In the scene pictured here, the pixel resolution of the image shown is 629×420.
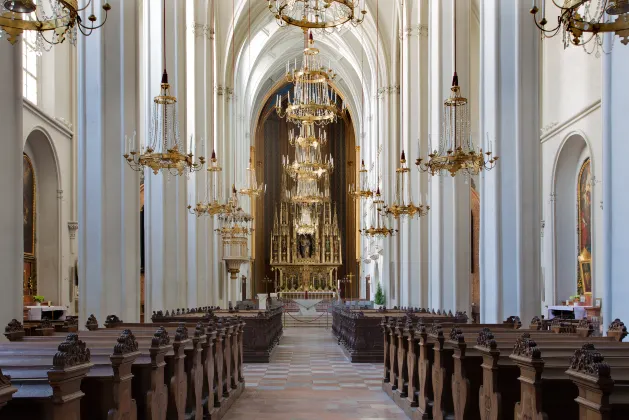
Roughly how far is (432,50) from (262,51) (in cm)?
1745

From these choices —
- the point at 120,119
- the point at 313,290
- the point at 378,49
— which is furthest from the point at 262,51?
the point at 120,119

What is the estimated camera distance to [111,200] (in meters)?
11.4

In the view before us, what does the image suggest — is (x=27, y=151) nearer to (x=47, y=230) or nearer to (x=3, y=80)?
(x=47, y=230)

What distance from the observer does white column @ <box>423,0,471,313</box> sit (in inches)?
599

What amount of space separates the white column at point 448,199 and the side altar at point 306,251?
73.4ft

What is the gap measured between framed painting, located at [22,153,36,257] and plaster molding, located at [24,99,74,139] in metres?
1.06

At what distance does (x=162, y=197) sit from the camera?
52.1 ft

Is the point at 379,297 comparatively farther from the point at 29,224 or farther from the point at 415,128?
the point at 29,224

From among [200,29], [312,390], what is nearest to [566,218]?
[312,390]

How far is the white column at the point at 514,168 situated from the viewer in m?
11.3

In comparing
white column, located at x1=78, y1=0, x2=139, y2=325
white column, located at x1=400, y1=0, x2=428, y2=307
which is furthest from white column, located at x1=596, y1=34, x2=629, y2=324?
white column, located at x1=400, y1=0, x2=428, y2=307

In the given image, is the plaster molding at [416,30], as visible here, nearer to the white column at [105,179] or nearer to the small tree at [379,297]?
the small tree at [379,297]

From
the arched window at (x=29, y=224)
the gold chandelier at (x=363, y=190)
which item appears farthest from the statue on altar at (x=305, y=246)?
the arched window at (x=29, y=224)

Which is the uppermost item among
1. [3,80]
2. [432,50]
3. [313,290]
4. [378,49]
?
[378,49]
